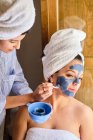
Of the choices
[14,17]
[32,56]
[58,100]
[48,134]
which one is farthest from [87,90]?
[14,17]

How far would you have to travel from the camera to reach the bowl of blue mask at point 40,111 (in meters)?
1.36

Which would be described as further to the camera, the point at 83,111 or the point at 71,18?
the point at 71,18

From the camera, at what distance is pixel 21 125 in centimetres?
158

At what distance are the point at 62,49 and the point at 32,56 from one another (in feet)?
2.47

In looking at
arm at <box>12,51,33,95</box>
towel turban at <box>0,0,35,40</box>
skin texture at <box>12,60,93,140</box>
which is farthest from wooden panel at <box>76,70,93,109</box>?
towel turban at <box>0,0,35,40</box>

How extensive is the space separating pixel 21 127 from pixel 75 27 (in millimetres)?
640

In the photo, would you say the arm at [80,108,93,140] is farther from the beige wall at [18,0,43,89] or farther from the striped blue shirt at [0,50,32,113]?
the beige wall at [18,0,43,89]

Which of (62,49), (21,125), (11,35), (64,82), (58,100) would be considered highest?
(11,35)

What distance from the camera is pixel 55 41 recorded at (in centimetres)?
149

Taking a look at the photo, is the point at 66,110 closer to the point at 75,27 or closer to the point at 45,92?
the point at 45,92

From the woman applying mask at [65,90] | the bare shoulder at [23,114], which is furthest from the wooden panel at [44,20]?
the bare shoulder at [23,114]

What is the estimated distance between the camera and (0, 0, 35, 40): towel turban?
50.1 inches

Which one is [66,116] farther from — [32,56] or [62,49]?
[32,56]

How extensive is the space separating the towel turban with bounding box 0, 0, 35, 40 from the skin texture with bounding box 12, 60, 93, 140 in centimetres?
33
